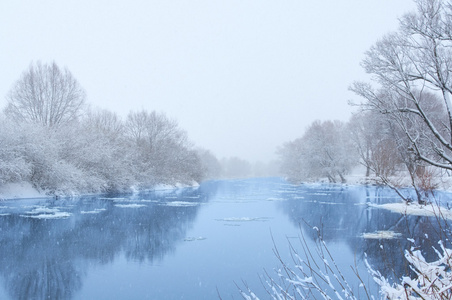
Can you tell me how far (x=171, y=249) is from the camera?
35.7ft

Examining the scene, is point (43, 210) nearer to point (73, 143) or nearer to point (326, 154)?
point (73, 143)

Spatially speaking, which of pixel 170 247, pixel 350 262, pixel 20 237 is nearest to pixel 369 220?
pixel 350 262

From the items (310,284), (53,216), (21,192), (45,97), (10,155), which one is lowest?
(310,284)

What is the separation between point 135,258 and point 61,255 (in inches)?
80.7

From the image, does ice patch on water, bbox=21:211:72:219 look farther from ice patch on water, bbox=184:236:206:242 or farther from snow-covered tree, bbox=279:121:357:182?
snow-covered tree, bbox=279:121:357:182

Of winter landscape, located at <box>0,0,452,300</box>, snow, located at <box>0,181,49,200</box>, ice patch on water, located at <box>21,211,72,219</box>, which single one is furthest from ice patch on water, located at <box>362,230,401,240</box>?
snow, located at <box>0,181,49,200</box>

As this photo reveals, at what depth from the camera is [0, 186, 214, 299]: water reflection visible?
748 centimetres

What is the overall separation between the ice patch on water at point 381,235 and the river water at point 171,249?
263mm

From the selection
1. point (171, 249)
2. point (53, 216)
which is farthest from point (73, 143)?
point (171, 249)

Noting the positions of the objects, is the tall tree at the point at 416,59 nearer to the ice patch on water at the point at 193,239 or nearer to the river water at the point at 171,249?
the river water at the point at 171,249

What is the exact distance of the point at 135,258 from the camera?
31.7 feet

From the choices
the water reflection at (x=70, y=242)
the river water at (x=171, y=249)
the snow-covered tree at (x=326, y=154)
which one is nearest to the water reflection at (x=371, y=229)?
the river water at (x=171, y=249)

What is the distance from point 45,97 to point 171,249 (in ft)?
96.1

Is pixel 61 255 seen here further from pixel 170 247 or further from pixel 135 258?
pixel 170 247
